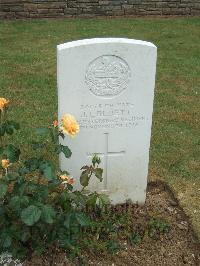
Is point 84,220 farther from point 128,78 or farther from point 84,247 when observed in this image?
point 128,78

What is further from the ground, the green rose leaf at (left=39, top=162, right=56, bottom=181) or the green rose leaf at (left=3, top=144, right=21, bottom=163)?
the green rose leaf at (left=3, top=144, right=21, bottom=163)

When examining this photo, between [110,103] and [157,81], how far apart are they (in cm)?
367

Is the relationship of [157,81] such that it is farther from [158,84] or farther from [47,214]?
[47,214]

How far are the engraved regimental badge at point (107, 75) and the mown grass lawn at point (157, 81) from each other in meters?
1.26

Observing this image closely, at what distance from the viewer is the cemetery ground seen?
14.9 ft

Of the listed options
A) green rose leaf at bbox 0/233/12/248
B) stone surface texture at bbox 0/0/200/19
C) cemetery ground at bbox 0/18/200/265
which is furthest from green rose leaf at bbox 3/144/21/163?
stone surface texture at bbox 0/0/200/19

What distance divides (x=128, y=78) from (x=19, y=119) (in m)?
2.47

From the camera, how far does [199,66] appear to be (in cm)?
787

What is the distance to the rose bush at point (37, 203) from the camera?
9.66ft

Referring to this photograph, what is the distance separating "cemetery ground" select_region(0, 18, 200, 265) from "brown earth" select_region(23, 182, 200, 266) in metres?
0.02

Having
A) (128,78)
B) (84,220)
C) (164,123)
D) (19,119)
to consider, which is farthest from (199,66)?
(84,220)

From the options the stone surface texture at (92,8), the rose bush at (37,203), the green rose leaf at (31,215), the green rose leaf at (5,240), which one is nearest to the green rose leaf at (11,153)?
the rose bush at (37,203)

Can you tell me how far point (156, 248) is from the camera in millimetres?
3621

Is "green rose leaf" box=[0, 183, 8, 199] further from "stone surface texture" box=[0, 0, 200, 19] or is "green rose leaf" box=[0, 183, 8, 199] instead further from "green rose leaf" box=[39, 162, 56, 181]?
"stone surface texture" box=[0, 0, 200, 19]
